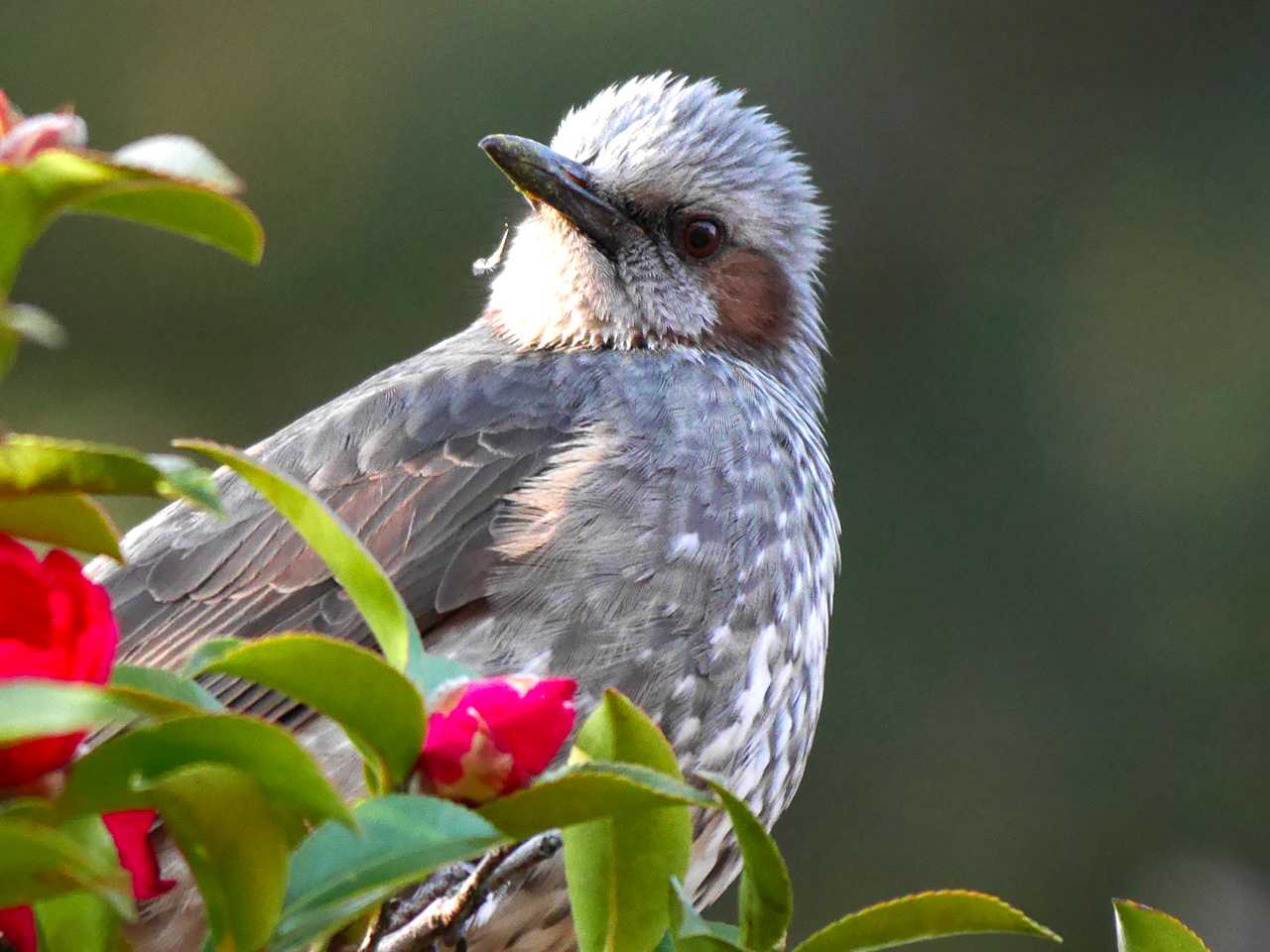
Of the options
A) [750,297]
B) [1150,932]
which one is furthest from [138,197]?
[750,297]

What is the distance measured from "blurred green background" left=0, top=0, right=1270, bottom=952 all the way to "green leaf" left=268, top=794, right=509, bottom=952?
5973 mm

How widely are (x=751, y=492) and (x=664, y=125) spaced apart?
95cm

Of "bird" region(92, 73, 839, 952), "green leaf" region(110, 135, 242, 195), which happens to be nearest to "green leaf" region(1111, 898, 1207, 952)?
"green leaf" region(110, 135, 242, 195)

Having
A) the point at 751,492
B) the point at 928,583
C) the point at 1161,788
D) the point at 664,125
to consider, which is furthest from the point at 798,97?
the point at 751,492

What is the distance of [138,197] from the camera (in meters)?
1.18

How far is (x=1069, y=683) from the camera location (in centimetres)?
738

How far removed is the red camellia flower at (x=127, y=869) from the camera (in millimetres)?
1305

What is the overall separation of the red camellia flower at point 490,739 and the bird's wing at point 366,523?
1648mm

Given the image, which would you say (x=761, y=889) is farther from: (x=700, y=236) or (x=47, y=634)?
(x=700, y=236)

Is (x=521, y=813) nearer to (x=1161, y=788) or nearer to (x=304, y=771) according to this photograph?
(x=304, y=771)

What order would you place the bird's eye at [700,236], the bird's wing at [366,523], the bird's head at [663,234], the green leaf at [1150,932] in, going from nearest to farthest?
the green leaf at [1150,932] < the bird's wing at [366,523] < the bird's head at [663,234] < the bird's eye at [700,236]

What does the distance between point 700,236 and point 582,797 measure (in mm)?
2772

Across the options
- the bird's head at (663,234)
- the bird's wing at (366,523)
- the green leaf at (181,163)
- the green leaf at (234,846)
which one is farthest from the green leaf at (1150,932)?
the bird's head at (663,234)

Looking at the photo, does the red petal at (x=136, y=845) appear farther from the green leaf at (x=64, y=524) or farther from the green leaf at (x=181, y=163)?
the green leaf at (x=181, y=163)
